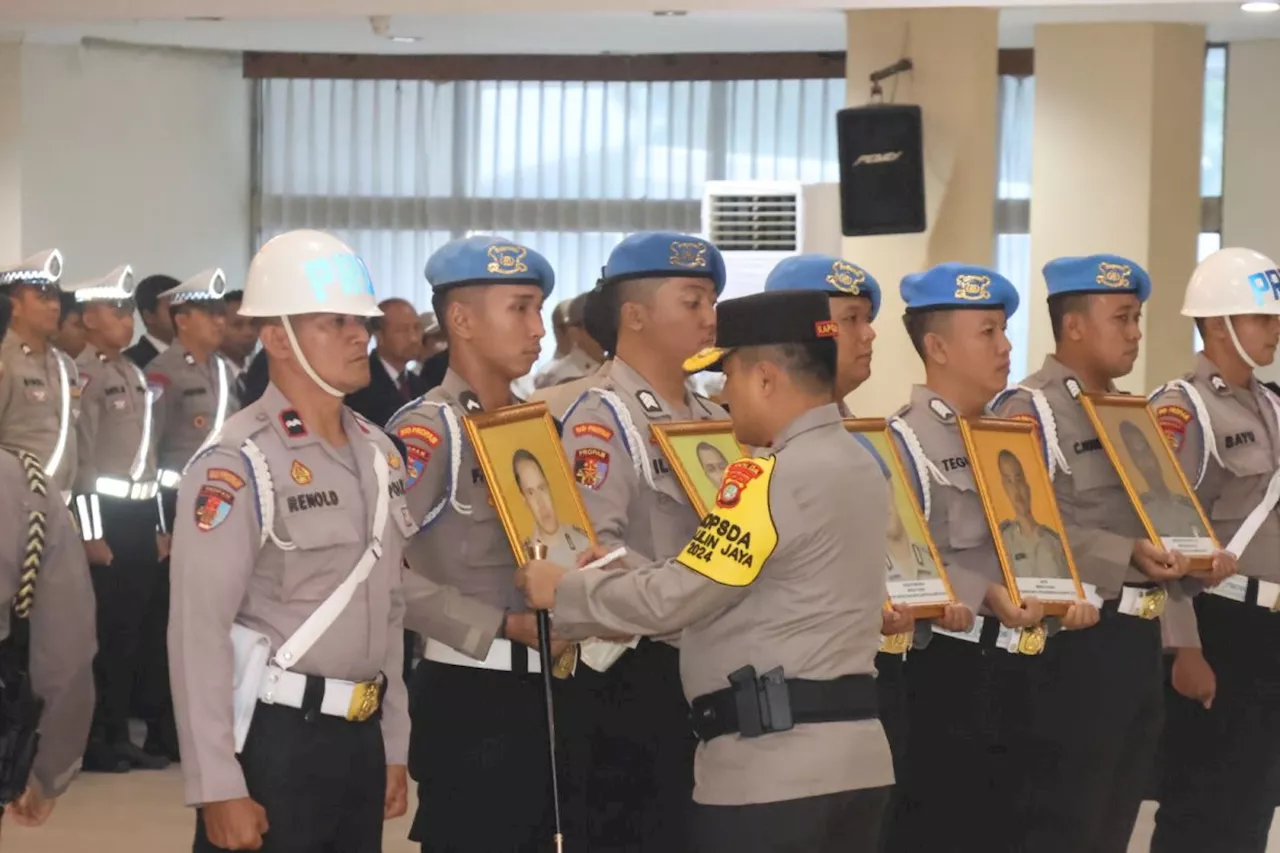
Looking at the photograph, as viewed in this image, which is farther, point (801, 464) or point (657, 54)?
point (657, 54)

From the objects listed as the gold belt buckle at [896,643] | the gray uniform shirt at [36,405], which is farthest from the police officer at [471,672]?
the gray uniform shirt at [36,405]

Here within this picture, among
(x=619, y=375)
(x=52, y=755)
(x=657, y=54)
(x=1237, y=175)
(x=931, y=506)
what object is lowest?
(x=52, y=755)

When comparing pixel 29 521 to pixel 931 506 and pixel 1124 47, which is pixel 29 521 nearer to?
pixel 931 506

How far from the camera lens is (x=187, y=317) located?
7.83 meters

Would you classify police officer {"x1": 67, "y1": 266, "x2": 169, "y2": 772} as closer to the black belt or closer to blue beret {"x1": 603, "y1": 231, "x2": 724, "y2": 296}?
blue beret {"x1": 603, "y1": 231, "x2": 724, "y2": 296}

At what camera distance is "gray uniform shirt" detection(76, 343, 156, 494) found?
7.31 metres

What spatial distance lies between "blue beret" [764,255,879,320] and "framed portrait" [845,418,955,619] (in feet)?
1.18

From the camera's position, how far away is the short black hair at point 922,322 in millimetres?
4531

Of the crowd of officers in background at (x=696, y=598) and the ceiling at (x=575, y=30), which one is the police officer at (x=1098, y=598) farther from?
the ceiling at (x=575, y=30)

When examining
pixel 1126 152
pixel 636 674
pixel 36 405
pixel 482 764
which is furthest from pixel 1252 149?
pixel 482 764

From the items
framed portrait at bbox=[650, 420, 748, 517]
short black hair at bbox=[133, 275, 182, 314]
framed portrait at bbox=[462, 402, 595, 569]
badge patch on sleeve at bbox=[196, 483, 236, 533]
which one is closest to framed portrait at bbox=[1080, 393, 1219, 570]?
framed portrait at bbox=[650, 420, 748, 517]

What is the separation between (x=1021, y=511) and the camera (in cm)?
436

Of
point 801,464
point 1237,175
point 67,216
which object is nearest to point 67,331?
point 67,216

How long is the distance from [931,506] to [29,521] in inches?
82.3
